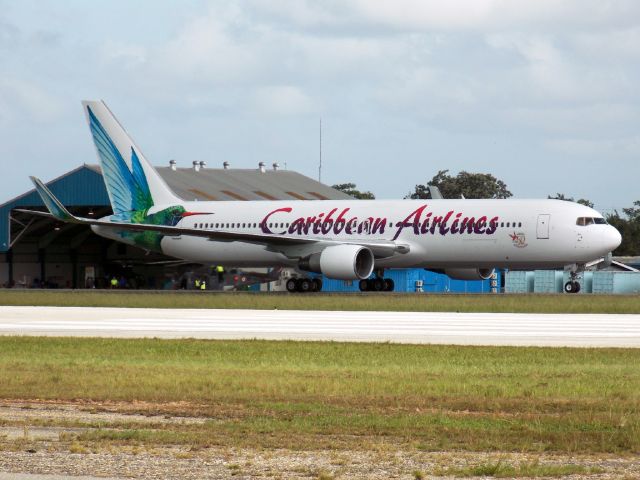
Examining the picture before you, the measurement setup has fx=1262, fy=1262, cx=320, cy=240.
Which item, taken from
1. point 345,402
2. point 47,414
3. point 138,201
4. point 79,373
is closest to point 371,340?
point 79,373

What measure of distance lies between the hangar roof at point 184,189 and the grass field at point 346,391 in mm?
46506

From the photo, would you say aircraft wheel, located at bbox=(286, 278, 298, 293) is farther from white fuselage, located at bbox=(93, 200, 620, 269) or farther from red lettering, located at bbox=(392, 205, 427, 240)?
red lettering, located at bbox=(392, 205, 427, 240)

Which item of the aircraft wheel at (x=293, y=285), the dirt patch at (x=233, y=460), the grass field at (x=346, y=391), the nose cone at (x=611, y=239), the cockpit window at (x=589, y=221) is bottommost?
the dirt patch at (x=233, y=460)

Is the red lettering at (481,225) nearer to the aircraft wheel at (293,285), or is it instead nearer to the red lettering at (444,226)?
the red lettering at (444,226)

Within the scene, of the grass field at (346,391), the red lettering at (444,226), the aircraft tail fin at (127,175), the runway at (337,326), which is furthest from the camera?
the aircraft tail fin at (127,175)

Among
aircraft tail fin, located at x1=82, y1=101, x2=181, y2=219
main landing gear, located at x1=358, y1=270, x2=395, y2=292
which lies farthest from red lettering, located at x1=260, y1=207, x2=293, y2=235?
aircraft tail fin, located at x1=82, y1=101, x2=181, y2=219

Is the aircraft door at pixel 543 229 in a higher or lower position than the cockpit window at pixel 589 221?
lower

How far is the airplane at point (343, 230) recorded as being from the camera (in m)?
49.0

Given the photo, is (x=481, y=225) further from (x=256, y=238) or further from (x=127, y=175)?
(x=127, y=175)

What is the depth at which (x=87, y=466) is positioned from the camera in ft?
34.2

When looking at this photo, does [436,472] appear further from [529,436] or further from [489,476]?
[529,436]

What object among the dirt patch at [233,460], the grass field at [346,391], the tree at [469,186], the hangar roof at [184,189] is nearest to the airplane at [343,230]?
the hangar roof at [184,189]

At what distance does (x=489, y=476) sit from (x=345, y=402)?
200 inches

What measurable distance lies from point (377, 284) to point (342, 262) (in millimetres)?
5194
